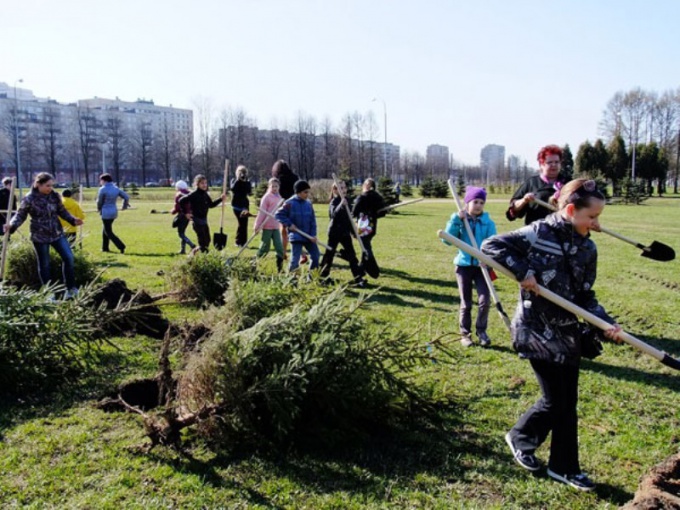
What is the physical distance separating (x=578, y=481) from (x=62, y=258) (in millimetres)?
7625

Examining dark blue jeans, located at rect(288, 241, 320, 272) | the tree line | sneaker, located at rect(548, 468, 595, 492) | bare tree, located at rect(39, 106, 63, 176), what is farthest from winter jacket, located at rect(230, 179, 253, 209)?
bare tree, located at rect(39, 106, 63, 176)

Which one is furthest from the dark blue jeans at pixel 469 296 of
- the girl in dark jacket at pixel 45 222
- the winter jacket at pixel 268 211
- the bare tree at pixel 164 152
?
the bare tree at pixel 164 152

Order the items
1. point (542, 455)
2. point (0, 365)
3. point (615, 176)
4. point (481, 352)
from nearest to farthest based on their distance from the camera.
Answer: point (542, 455)
point (0, 365)
point (481, 352)
point (615, 176)

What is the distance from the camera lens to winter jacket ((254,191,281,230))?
10906 millimetres

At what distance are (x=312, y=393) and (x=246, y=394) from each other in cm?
46

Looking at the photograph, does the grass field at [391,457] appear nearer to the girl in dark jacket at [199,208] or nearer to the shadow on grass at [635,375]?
the shadow on grass at [635,375]

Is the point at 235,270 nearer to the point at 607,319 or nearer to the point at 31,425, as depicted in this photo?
the point at 31,425

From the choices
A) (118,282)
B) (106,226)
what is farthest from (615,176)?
(118,282)

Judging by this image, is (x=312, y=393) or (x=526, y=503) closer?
(x=526, y=503)

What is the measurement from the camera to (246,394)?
375 cm

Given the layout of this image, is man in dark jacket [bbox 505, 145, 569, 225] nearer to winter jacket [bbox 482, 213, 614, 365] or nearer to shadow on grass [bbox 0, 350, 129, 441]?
winter jacket [bbox 482, 213, 614, 365]

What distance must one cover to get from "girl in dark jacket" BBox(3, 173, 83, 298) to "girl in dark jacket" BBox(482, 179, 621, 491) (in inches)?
268

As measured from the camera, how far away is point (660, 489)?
10.7ft

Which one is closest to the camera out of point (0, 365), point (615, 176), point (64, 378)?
point (0, 365)
